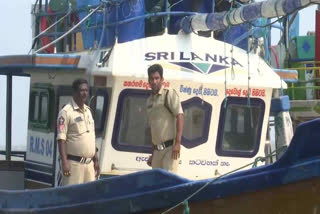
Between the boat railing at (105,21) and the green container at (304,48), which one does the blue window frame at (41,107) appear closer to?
the boat railing at (105,21)

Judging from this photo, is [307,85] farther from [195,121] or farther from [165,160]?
[165,160]

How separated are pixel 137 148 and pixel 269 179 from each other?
340 cm

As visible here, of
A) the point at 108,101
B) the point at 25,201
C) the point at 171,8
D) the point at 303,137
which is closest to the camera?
the point at 303,137

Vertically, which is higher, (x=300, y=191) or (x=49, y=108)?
(x=49, y=108)

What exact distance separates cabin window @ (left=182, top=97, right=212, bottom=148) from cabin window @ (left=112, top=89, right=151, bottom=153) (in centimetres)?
52

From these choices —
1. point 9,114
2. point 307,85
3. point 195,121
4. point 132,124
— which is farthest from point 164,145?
point 307,85

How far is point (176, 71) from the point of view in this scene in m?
9.84

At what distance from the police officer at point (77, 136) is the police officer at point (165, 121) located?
2.23 ft

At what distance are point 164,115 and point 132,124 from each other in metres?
1.58

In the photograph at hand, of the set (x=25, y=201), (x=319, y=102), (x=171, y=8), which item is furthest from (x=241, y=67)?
(x=319, y=102)

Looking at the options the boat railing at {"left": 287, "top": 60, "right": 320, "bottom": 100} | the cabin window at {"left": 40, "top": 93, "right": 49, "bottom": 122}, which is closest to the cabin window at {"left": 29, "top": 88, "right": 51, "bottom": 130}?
the cabin window at {"left": 40, "top": 93, "right": 49, "bottom": 122}

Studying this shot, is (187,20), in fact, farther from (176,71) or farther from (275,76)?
(275,76)

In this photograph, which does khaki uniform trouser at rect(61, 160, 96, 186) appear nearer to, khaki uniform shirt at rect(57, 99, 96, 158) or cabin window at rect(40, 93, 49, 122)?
khaki uniform shirt at rect(57, 99, 96, 158)

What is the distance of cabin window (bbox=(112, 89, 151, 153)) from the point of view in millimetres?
9570
